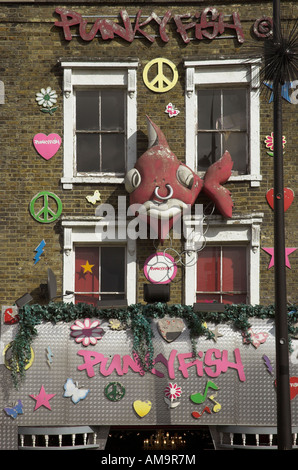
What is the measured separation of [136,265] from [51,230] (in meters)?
1.51

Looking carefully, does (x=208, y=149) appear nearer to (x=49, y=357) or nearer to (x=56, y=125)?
(x=56, y=125)

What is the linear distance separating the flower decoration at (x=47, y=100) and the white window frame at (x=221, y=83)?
2239 millimetres

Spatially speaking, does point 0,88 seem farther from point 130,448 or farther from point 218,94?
point 130,448

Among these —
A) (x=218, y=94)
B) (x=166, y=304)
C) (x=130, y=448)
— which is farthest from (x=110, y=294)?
(x=218, y=94)

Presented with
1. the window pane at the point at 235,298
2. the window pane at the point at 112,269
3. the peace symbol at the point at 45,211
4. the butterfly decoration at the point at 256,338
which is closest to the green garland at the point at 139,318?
the butterfly decoration at the point at 256,338

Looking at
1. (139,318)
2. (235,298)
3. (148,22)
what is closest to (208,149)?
(148,22)

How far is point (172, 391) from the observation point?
11.9m

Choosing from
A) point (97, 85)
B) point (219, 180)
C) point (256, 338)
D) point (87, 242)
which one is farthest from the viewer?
point (97, 85)

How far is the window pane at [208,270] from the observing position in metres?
13.5

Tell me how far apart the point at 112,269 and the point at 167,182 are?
5.85ft

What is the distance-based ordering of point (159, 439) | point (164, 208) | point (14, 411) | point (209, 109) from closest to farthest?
1. point (14, 411)
2. point (159, 439)
3. point (164, 208)
4. point (209, 109)

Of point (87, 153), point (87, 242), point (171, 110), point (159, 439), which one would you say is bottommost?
point (159, 439)

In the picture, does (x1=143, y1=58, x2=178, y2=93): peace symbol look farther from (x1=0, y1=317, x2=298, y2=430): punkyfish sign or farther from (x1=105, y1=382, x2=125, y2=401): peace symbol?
(x1=105, y1=382, x2=125, y2=401): peace symbol

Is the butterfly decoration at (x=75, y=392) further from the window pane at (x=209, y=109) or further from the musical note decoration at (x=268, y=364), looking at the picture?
the window pane at (x=209, y=109)
